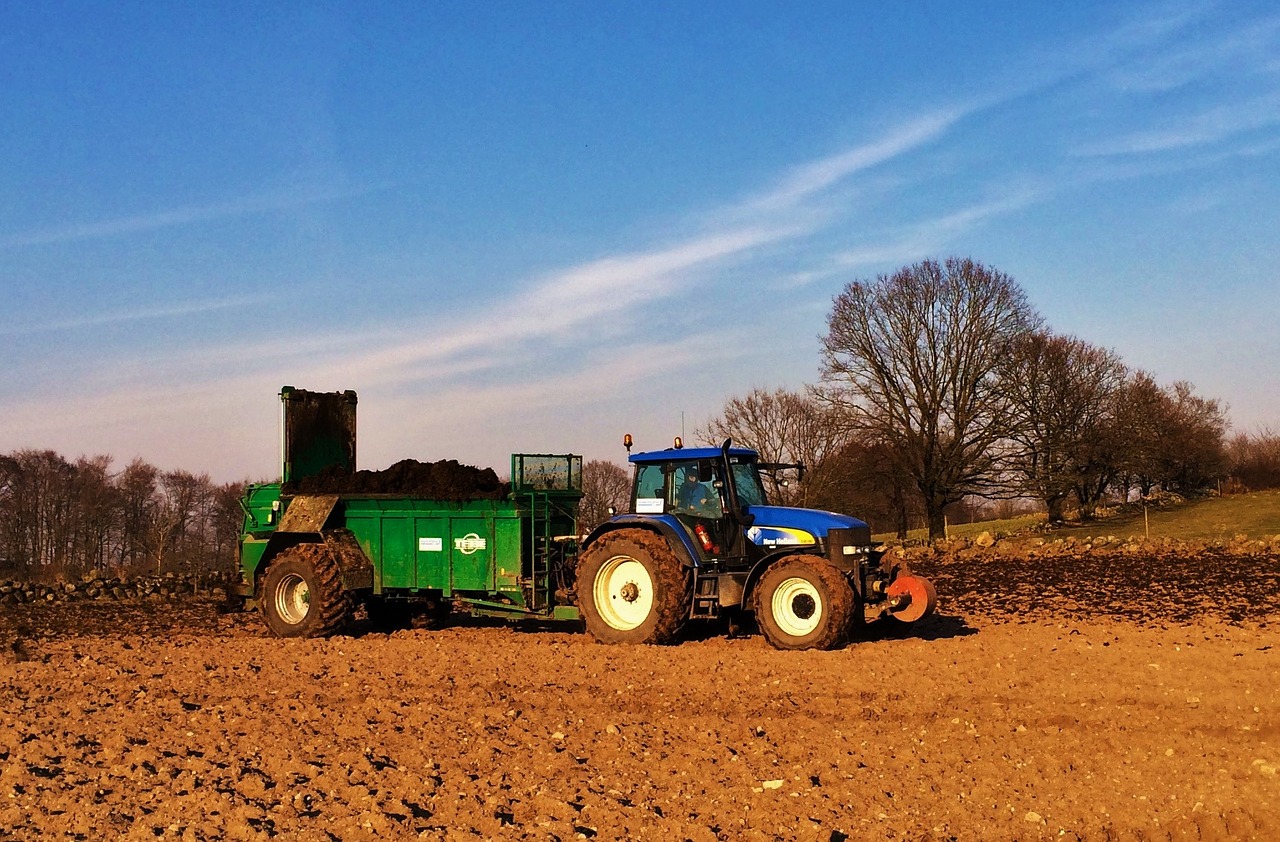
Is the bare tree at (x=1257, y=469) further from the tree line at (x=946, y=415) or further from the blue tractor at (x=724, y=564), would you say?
the blue tractor at (x=724, y=564)

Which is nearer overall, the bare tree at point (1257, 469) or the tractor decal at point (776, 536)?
the tractor decal at point (776, 536)

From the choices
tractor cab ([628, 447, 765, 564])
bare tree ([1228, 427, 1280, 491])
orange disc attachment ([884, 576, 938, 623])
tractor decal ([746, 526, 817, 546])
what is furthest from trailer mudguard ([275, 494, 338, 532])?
bare tree ([1228, 427, 1280, 491])

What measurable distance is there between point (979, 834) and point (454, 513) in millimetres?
8487

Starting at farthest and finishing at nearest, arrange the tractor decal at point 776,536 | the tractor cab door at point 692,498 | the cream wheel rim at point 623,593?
the cream wheel rim at point 623,593, the tractor cab door at point 692,498, the tractor decal at point 776,536

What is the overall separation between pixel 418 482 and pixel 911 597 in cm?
621

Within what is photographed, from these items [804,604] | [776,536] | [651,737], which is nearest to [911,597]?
[804,604]

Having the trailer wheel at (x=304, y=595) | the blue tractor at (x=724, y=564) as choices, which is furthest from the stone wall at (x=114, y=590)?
the blue tractor at (x=724, y=564)

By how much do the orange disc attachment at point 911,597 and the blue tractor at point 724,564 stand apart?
0.04 feet

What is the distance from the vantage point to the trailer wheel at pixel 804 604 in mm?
11094

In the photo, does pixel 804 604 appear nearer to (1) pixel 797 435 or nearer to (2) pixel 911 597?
(2) pixel 911 597

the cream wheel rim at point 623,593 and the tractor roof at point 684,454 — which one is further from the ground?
the tractor roof at point 684,454

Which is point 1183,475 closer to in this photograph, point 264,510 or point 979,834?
point 264,510

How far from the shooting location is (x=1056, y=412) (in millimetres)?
39688

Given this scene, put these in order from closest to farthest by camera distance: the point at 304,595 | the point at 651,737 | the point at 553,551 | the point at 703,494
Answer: the point at 651,737
the point at 703,494
the point at 553,551
the point at 304,595
